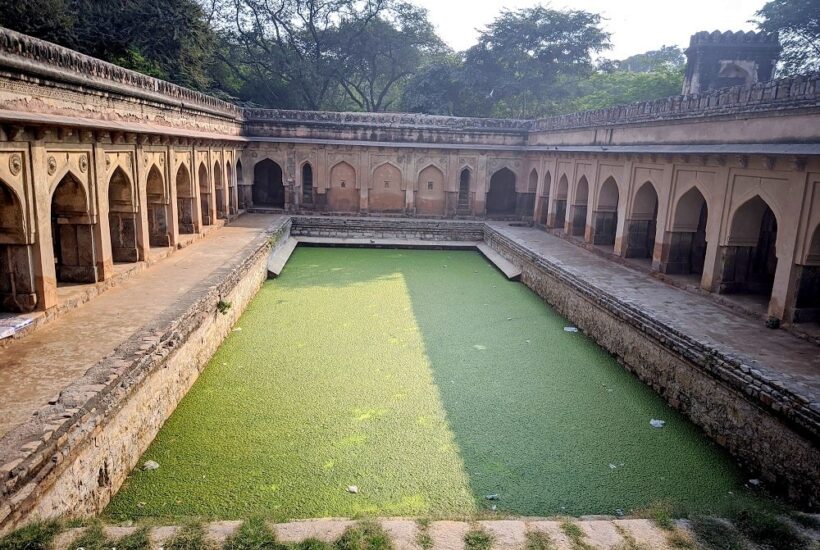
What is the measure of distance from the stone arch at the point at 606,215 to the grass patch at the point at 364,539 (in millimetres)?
10125

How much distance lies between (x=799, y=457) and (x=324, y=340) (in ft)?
17.7

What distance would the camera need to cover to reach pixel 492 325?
9133 millimetres

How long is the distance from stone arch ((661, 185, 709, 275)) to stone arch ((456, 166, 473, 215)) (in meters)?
8.81

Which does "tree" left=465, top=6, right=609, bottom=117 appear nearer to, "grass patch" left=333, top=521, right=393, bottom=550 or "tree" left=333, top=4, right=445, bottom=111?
"tree" left=333, top=4, right=445, bottom=111

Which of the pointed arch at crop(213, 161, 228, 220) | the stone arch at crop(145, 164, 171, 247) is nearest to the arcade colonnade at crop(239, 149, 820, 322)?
the pointed arch at crop(213, 161, 228, 220)

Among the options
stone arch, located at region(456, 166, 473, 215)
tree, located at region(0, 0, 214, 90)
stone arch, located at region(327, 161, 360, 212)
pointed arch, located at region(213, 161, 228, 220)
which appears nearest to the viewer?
pointed arch, located at region(213, 161, 228, 220)

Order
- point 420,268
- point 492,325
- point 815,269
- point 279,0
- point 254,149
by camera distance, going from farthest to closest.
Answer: point 279,0, point 254,149, point 420,268, point 492,325, point 815,269

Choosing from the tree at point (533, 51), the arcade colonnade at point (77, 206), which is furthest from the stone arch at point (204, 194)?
the tree at point (533, 51)

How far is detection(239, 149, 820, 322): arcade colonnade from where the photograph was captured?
7121mm

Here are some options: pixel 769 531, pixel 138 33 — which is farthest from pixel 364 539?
pixel 138 33

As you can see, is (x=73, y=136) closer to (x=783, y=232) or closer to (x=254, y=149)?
(x=783, y=232)

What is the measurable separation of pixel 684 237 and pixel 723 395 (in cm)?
481

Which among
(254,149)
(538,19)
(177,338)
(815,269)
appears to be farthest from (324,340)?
(538,19)

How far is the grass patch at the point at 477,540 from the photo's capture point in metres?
3.55
